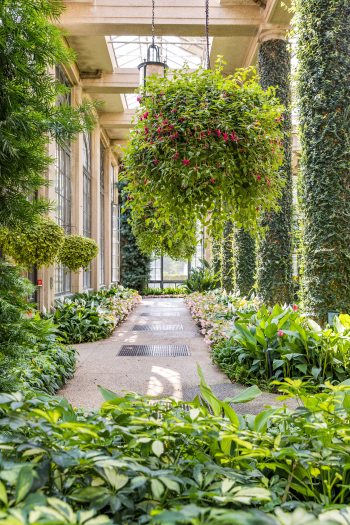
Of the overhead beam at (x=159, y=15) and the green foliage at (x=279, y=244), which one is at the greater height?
the overhead beam at (x=159, y=15)

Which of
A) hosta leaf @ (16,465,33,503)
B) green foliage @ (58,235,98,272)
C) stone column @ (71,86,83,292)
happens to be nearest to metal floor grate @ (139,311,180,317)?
stone column @ (71,86,83,292)

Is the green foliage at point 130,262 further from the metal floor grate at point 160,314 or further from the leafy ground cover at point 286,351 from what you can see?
the leafy ground cover at point 286,351

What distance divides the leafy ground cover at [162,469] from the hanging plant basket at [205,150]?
1370 millimetres

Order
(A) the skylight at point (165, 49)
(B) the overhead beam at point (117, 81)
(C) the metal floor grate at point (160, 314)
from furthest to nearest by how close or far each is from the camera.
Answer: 1. (C) the metal floor grate at point (160, 314)
2. (B) the overhead beam at point (117, 81)
3. (A) the skylight at point (165, 49)

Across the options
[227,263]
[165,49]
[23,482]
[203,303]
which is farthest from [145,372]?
[165,49]

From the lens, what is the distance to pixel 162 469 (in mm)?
1016

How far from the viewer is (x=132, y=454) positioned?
1.12 metres

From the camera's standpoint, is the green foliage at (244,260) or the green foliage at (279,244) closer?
the green foliage at (279,244)

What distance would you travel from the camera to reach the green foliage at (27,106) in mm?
1578

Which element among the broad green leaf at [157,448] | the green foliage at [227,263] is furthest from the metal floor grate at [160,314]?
the broad green leaf at [157,448]

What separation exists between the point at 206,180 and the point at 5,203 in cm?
111

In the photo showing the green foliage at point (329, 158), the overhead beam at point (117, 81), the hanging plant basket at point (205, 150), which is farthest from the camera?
the overhead beam at point (117, 81)

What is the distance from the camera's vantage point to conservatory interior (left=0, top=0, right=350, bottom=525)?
0.95 meters

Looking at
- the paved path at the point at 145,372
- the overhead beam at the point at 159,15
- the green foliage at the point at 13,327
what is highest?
the overhead beam at the point at 159,15
